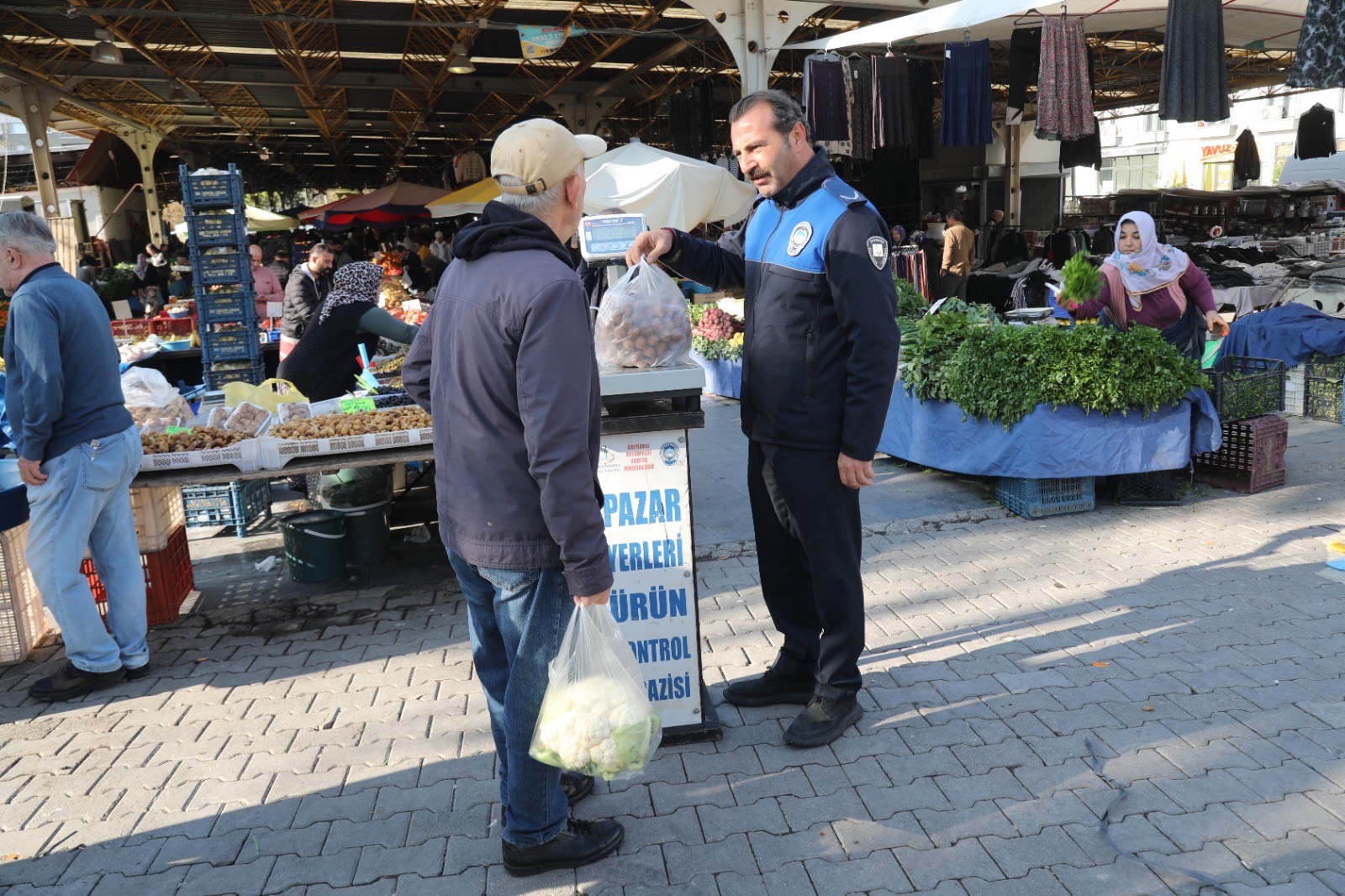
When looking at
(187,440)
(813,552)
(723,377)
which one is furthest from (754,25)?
(813,552)

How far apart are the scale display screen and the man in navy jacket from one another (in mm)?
625

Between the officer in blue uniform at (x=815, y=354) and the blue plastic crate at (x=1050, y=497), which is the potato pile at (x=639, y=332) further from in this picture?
the blue plastic crate at (x=1050, y=497)

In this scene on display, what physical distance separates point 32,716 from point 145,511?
117 cm

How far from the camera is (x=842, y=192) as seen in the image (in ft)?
10.6

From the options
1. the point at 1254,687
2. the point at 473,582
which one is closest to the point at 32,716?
the point at 473,582

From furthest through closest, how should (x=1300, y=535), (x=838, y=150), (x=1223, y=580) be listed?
(x=838, y=150) → (x=1300, y=535) → (x=1223, y=580)

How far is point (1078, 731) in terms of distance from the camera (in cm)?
340

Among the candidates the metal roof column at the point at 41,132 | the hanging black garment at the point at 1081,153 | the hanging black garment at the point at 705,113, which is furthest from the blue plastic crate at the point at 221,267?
the hanging black garment at the point at 1081,153

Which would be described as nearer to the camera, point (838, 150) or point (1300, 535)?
point (1300, 535)

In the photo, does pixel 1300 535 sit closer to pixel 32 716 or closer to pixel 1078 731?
pixel 1078 731

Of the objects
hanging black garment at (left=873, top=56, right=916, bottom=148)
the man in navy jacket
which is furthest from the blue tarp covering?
the man in navy jacket

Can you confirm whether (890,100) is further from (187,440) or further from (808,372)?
(808,372)

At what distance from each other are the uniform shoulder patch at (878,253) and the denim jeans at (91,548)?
10.7ft

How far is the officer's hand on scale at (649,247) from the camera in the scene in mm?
3324
